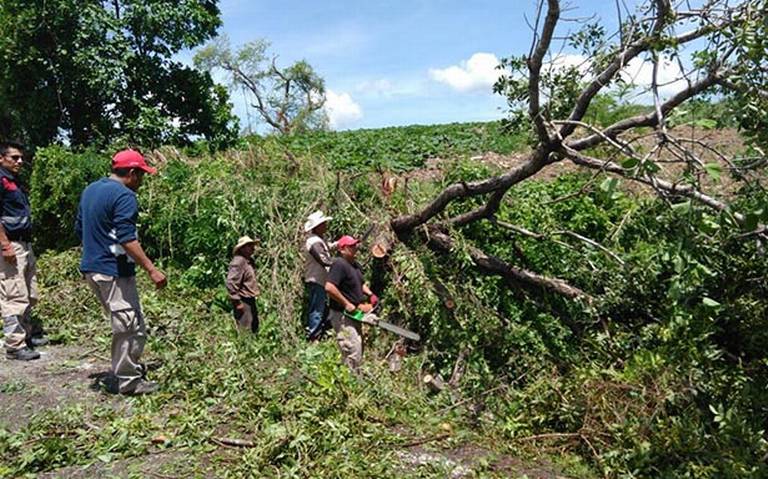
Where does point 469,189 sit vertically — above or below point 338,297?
above

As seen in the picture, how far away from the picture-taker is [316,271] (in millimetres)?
6730

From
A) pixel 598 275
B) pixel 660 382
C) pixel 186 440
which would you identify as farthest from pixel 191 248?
pixel 660 382

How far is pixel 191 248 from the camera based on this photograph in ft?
25.4

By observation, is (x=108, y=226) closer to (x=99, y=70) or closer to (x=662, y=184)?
(x=662, y=184)

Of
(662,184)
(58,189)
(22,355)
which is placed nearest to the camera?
(662,184)

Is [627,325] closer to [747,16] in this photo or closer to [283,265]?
[747,16]

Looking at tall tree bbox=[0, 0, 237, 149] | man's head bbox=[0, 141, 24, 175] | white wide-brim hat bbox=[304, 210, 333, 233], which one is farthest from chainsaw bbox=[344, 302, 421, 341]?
tall tree bbox=[0, 0, 237, 149]

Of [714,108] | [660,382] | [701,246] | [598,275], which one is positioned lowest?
[660,382]

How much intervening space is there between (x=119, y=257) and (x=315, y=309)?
2666mm

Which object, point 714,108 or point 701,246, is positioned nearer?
point 701,246

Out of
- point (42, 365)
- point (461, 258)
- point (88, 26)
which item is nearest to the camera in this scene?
point (42, 365)

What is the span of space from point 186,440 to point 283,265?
3354 mm

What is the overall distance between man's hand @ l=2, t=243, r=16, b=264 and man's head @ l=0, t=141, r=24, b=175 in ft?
2.14

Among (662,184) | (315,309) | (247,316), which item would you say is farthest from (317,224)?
(662,184)
